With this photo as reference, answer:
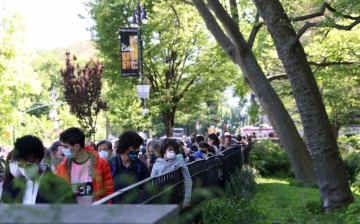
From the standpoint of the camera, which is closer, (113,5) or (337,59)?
(337,59)

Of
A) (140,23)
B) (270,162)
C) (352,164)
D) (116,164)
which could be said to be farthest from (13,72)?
(116,164)

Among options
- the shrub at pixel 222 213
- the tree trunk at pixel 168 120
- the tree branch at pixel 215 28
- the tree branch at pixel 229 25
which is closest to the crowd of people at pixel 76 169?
the shrub at pixel 222 213

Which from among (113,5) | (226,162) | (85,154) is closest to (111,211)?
(85,154)

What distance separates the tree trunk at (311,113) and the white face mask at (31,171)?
7055 millimetres

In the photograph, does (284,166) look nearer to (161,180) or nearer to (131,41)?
(131,41)

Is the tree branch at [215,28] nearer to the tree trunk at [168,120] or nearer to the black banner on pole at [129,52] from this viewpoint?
the black banner on pole at [129,52]

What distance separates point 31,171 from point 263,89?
11.7 m

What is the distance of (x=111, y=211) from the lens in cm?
224

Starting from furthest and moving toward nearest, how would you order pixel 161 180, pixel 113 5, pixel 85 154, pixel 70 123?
pixel 70 123
pixel 113 5
pixel 161 180
pixel 85 154

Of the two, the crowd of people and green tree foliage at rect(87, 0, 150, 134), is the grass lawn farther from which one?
green tree foliage at rect(87, 0, 150, 134)

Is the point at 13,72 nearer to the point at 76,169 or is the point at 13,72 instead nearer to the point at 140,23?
the point at 140,23

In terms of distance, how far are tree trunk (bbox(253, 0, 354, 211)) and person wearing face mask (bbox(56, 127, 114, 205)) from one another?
6.16 m

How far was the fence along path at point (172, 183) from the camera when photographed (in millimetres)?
4766

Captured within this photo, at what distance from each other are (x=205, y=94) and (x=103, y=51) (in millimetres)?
6594
